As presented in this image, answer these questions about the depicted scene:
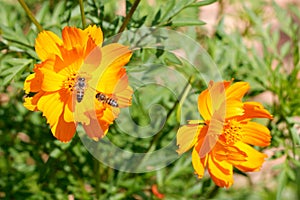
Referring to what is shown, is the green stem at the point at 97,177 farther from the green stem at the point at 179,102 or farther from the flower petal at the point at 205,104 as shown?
the flower petal at the point at 205,104

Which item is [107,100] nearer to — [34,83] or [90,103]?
[90,103]

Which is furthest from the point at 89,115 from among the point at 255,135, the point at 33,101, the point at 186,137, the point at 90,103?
the point at 255,135

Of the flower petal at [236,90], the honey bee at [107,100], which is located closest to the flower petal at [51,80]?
the honey bee at [107,100]

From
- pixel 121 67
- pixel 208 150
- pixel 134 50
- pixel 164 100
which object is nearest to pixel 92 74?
pixel 121 67

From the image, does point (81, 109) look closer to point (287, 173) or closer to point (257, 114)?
point (257, 114)

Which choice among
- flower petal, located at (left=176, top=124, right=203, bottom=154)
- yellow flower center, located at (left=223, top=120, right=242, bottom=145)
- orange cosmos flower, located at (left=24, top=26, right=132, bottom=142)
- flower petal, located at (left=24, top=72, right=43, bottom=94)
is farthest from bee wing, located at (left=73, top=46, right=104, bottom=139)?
yellow flower center, located at (left=223, top=120, right=242, bottom=145)

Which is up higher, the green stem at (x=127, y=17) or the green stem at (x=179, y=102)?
the green stem at (x=127, y=17)

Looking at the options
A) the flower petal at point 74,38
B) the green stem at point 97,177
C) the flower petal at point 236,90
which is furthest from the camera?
the green stem at point 97,177

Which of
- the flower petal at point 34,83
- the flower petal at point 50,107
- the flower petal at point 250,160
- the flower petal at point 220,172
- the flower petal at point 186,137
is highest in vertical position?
the flower petal at point 34,83

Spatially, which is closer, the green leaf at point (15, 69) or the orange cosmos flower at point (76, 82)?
the orange cosmos flower at point (76, 82)
